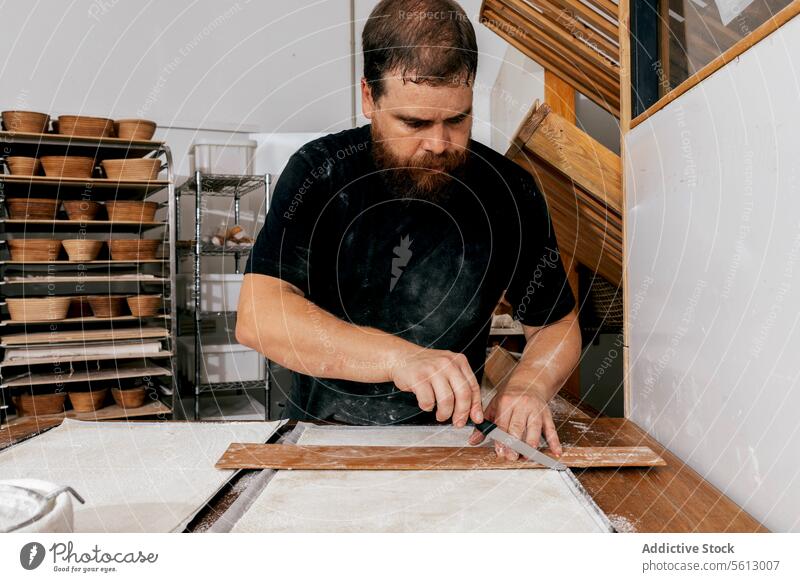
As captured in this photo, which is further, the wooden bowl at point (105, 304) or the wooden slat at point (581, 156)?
the wooden bowl at point (105, 304)

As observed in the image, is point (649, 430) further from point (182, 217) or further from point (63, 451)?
point (182, 217)

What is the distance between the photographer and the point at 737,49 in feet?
1.74

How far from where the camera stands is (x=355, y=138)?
99 centimetres

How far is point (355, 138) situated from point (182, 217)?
168 centimetres

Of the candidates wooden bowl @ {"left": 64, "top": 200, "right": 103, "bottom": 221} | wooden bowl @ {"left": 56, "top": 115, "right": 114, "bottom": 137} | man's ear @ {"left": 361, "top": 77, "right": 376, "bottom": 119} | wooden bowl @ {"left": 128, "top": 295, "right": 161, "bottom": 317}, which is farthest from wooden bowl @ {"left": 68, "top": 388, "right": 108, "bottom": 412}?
man's ear @ {"left": 361, "top": 77, "right": 376, "bottom": 119}

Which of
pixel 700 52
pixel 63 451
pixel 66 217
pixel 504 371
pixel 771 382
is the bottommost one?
pixel 504 371

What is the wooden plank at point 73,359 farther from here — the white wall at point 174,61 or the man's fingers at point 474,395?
the man's fingers at point 474,395

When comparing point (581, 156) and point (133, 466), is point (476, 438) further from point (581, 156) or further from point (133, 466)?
point (581, 156)

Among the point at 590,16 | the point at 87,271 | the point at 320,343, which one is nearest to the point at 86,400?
the point at 87,271

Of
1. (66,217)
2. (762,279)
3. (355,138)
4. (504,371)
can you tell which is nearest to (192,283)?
(66,217)

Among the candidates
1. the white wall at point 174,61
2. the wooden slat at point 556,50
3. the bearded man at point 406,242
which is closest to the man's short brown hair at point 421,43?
the bearded man at point 406,242

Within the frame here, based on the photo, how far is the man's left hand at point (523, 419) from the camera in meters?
0.62

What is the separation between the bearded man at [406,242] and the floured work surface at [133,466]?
0.51 ft

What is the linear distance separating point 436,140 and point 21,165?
1.69 m
